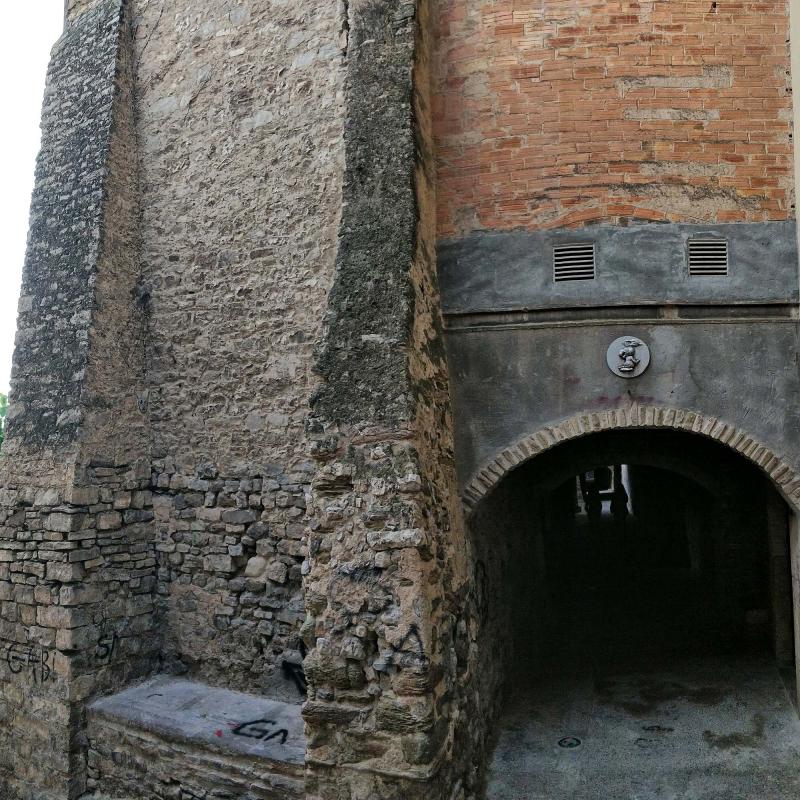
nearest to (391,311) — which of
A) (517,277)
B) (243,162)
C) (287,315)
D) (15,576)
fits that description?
(517,277)

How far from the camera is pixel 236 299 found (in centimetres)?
618

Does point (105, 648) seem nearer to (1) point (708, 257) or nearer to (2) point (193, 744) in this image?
(2) point (193, 744)

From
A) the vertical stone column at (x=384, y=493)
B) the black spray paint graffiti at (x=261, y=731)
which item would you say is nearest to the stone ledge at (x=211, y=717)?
the black spray paint graffiti at (x=261, y=731)

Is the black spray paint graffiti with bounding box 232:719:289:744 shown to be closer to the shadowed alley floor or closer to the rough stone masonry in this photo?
the rough stone masonry

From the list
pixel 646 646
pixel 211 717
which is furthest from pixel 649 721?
pixel 211 717

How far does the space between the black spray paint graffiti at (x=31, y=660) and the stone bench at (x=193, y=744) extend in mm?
508

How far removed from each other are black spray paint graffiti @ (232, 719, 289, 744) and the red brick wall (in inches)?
146

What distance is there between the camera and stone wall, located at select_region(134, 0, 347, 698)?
19.0 feet

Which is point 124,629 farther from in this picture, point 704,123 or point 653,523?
point 653,523

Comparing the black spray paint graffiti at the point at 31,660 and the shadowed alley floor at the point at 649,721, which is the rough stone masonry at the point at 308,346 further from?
the shadowed alley floor at the point at 649,721

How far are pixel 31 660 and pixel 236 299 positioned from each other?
3.51 metres

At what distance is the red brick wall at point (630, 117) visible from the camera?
455cm

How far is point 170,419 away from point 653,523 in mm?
8412

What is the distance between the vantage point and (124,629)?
613 cm
